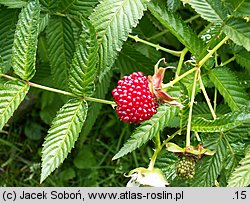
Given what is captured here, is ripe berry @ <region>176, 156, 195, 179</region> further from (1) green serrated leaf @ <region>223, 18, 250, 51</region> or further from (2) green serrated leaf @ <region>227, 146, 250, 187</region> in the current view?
(1) green serrated leaf @ <region>223, 18, 250, 51</region>

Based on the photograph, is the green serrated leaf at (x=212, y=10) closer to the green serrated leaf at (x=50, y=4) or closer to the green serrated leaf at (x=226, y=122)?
the green serrated leaf at (x=226, y=122)

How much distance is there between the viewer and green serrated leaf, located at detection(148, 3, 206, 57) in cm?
104

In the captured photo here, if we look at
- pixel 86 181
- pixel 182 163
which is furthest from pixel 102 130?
pixel 182 163

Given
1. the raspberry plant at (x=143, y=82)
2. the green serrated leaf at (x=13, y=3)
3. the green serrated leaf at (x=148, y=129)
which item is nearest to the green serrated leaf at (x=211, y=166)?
the raspberry plant at (x=143, y=82)

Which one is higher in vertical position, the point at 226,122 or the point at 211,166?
the point at 226,122

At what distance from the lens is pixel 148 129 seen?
103 centimetres

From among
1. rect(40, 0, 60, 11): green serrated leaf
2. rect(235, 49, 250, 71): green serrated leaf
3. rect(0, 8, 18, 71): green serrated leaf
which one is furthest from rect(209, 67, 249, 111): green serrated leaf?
rect(0, 8, 18, 71): green serrated leaf

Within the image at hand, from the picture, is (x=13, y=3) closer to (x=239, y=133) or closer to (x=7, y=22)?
(x=7, y=22)

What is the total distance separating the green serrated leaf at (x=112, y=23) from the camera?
1025 millimetres

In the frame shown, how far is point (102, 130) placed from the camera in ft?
6.88

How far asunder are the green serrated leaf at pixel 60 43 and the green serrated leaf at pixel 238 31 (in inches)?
15.2

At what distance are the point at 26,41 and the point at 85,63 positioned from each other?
4.8 inches

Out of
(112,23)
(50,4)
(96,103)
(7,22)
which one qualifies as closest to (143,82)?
(112,23)

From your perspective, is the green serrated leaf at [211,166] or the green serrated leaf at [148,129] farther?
the green serrated leaf at [211,166]
